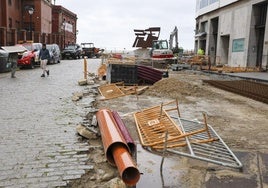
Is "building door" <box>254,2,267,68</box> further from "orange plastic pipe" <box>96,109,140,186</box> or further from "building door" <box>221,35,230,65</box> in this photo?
"orange plastic pipe" <box>96,109,140,186</box>

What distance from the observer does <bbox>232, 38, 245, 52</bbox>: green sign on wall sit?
27.7 meters

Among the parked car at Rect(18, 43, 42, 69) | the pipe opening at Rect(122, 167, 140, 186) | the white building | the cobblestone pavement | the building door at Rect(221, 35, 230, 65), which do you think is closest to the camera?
the pipe opening at Rect(122, 167, 140, 186)

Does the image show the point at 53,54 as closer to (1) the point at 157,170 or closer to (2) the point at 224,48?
(2) the point at 224,48

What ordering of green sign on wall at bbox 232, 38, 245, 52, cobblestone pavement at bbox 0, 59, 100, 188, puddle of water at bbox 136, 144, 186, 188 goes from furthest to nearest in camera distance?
green sign on wall at bbox 232, 38, 245, 52
cobblestone pavement at bbox 0, 59, 100, 188
puddle of water at bbox 136, 144, 186, 188

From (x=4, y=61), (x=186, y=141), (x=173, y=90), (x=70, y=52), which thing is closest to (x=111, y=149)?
(x=186, y=141)

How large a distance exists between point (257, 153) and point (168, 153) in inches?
Answer: 59.7

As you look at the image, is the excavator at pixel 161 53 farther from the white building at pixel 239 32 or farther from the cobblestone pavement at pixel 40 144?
the cobblestone pavement at pixel 40 144

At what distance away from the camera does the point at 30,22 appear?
33344 mm

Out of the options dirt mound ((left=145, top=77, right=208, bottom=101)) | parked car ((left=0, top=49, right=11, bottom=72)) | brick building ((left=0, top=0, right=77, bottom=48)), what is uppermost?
brick building ((left=0, top=0, right=77, bottom=48))

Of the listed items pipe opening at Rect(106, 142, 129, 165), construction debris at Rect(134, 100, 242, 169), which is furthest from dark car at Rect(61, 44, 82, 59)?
pipe opening at Rect(106, 142, 129, 165)

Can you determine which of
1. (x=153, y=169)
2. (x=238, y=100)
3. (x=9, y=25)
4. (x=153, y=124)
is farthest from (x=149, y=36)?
(x=153, y=169)

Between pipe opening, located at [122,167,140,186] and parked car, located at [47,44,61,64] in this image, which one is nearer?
pipe opening, located at [122,167,140,186]

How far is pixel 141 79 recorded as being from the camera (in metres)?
13.8

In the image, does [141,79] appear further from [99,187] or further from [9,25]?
[9,25]
